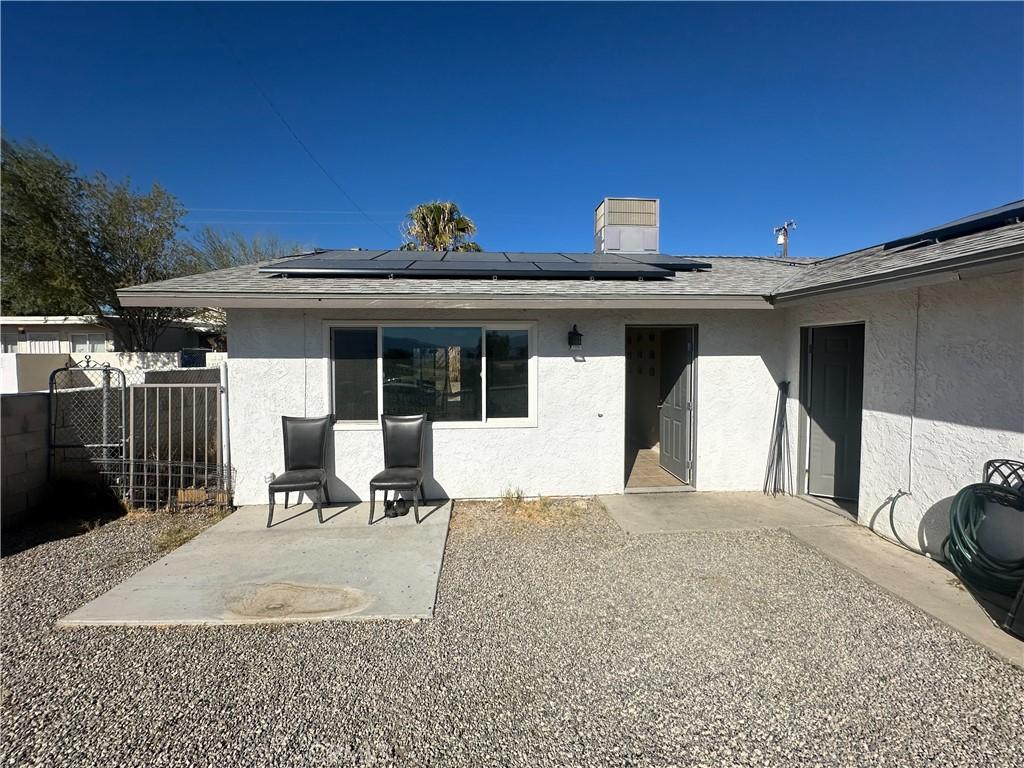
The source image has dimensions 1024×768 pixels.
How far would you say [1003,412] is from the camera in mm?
3711

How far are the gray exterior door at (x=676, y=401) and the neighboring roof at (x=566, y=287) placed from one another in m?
0.98

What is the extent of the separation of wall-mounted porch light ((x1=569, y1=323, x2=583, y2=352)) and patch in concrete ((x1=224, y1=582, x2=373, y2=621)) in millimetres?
3751

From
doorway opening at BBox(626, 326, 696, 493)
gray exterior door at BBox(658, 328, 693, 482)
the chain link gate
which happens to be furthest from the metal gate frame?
gray exterior door at BBox(658, 328, 693, 482)

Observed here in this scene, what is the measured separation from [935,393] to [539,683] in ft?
14.8

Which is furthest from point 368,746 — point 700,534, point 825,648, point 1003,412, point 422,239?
point 422,239

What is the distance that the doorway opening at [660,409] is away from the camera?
21.1 feet

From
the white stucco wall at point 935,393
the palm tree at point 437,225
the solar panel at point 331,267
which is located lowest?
the white stucco wall at point 935,393

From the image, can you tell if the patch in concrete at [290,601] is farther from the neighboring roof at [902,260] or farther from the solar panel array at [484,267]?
the neighboring roof at [902,260]

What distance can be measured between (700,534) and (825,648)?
1929 millimetres

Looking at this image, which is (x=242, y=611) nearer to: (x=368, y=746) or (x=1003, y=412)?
(x=368, y=746)

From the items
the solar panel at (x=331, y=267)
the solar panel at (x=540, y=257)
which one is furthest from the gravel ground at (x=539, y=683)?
the solar panel at (x=540, y=257)

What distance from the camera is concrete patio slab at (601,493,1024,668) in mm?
3264

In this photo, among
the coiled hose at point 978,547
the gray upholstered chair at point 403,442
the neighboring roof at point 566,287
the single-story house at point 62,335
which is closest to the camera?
the coiled hose at point 978,547

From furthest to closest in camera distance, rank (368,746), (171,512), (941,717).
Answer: (171,512)
(941,717)
(368,746)
